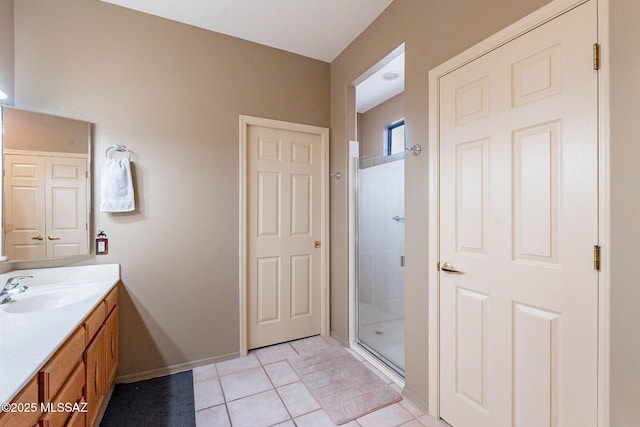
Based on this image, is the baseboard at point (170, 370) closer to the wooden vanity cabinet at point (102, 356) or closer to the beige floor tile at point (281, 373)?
the wooden vanity cabinet at point (102, 356)

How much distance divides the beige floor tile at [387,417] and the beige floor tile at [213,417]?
815 mm

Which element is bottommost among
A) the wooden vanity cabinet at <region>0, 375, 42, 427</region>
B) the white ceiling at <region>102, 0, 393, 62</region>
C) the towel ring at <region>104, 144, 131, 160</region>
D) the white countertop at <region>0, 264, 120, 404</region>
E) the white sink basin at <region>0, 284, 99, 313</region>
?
the wooden vanity cabinet at <region>0, 375, 42, 427</region>

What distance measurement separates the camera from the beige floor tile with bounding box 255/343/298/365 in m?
2.42

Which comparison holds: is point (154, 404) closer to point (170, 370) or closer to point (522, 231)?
point (170, 370)

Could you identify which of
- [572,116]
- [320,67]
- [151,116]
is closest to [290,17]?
[320,67]

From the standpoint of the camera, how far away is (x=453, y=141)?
5.25 ft

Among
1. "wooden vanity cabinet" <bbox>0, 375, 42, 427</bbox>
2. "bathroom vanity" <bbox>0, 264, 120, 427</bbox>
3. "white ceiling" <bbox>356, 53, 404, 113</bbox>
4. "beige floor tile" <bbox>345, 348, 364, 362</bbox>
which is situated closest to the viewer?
"wooden vanity cabinet" <bbox>0, 375, 42, 427</bbox>

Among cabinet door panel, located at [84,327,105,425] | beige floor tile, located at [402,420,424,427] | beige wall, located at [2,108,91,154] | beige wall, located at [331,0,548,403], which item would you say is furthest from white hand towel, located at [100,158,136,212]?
beige floor tile, located at [402,420,424,427]

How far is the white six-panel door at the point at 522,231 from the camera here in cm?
110

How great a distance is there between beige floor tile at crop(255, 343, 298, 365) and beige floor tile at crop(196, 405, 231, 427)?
599 mm

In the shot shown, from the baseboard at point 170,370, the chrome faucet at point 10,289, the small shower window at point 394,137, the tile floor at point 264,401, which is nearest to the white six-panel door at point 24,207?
the chrome faucet at point 10,289

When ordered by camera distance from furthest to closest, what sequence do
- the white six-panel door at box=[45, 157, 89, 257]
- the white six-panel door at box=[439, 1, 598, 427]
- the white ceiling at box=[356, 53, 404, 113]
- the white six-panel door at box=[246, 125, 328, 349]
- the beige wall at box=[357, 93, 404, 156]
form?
the beige wall at box=[357, 93, 404, 156], the white ceiling at box=[356, 53, 404, 113], the white six-panel door at box=[246, 125, 328, 349], the white six-panel door at box=[45, 157, 89, 257], the white six-panel door at box=[439, 1, 598, 427]

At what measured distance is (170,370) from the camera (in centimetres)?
220

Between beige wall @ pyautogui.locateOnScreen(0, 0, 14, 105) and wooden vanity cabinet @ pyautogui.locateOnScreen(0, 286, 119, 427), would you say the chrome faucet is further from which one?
beige wall @ pyautogui.locateOnScreen(0, 0, 14, 105)
